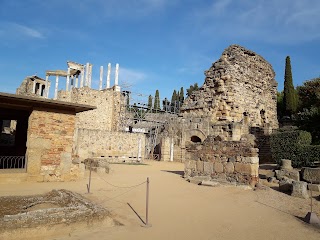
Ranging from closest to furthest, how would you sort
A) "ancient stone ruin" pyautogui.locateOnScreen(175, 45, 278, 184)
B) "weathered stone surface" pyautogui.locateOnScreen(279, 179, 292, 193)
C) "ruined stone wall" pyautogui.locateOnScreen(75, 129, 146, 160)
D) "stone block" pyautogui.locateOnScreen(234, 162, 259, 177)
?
"weathered stone surface" pyautogui.locateOnScreen(279, 179, 292, 193)
"stone block" pyautogui.locateOnScreen(234, 162, 259, 177)
"ruined stone wall" pyautogui.locateOnScreen(75, 129, 146, 160)
"ancient stone ruin" pyautogui.locateOnScreen(175, 45, 278, 184)

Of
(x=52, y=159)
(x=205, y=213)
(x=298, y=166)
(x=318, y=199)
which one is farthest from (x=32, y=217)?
(x=298, y=166)

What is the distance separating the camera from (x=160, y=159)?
19.7 m

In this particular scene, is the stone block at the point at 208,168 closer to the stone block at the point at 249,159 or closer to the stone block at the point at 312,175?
the stone block at the point at 249,159

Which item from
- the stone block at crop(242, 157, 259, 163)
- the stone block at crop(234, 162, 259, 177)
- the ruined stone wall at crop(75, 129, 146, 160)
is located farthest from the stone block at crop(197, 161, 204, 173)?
the ruined stone wall at crop(75, 129, 146, 160)

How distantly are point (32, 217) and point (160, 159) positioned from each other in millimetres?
16334

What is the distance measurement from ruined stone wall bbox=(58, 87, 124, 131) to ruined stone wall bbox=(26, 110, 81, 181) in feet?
43.9

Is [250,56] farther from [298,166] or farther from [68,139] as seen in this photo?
[68,139]

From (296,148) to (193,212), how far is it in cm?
839

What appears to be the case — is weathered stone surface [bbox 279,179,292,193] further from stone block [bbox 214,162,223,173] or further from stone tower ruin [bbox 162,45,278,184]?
stone tower ruin [bbox 162,45,278,184]

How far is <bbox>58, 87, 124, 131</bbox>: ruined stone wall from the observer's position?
71.9ft

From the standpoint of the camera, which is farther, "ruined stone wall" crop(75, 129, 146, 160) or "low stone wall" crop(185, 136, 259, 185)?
"ruined stone wall" crop(75, 129, 146, 160)

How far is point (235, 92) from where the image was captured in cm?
1775

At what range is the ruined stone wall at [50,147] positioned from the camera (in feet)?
25.8

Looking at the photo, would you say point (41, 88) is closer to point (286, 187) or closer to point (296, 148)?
point (296, 148)
